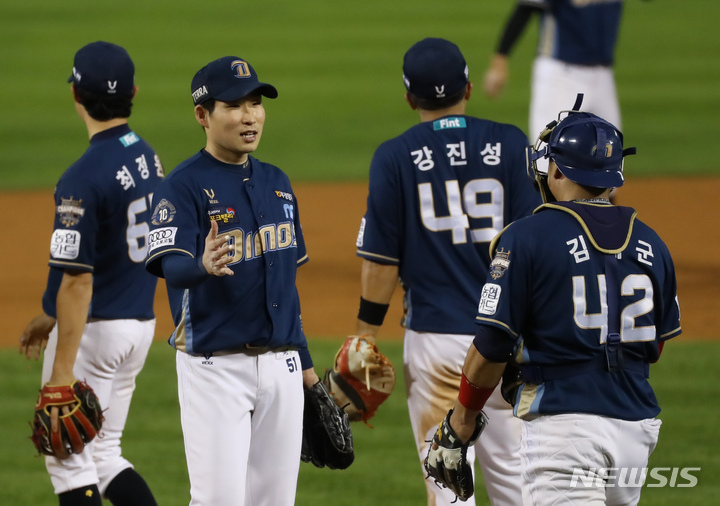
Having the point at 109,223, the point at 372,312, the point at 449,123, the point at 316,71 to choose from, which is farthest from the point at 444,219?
the point at 316,71

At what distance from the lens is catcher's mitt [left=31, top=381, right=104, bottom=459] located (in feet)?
14.5

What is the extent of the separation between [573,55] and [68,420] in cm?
600

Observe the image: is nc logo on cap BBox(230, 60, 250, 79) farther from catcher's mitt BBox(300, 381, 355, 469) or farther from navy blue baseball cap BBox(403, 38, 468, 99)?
catcher's mitt BBox(300, 381, 355, 469)

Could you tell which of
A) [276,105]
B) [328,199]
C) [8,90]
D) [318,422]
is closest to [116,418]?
[318,422]

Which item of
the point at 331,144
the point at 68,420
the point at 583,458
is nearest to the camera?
the point at 583,458

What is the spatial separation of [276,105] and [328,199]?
6251mm

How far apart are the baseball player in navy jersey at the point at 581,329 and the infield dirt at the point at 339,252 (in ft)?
16.9

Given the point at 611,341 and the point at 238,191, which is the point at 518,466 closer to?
the point at 611,341

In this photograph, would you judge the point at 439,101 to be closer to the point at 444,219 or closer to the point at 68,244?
the point at 444,219

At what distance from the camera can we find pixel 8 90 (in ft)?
64.1

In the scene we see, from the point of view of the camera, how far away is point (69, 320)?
4.41m

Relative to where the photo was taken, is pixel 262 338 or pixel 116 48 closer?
pixel 262 338

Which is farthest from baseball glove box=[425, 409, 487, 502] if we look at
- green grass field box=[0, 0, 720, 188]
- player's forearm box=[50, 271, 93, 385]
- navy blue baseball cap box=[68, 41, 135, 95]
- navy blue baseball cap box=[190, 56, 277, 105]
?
green grass field box=[0, 0, 720, 188]

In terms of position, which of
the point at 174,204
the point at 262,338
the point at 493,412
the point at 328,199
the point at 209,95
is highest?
the point at 209,95
